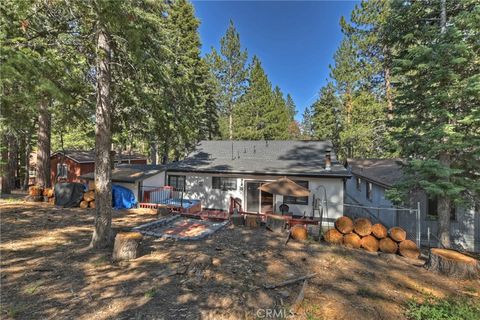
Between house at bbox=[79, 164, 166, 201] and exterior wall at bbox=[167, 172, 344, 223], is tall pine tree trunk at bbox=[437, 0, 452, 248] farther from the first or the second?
house at bbox=[79, 164, 166, 201]

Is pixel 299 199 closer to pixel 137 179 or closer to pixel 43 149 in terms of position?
pixel 137 179

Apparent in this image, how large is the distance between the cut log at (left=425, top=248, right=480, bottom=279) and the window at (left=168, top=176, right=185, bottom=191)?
1360cm

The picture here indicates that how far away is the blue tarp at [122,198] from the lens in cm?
1395

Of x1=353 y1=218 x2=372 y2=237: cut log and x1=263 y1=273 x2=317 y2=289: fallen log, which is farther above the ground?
x1=353 y1=218 x2=372 y2=237: cut log

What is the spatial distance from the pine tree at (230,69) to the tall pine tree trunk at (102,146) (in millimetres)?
25661

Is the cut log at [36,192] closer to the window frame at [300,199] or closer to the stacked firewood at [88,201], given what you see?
the stacked firewood at [88,201]

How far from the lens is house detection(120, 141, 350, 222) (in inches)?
513

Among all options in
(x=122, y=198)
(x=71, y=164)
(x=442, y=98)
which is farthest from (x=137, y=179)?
(x=442, y=98)

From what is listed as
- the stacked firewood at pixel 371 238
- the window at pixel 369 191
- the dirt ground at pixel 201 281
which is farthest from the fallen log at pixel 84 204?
the window at pixel 369 191

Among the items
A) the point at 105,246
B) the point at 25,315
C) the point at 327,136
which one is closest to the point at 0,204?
the point at 105,246

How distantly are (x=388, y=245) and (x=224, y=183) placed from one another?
9.54 metres

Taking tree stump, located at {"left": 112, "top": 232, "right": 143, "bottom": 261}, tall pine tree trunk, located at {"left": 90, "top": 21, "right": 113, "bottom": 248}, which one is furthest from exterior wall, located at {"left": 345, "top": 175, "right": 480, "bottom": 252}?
tall pine tree trunk, located at {"left": 90, "top": 21, "right": 113, "bottom": 248}

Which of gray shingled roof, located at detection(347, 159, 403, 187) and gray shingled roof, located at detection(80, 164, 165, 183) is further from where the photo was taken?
gray shingled roof, located at detection(80, 164, 165, 183)

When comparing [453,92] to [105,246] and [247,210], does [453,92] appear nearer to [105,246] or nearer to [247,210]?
[247,210]
